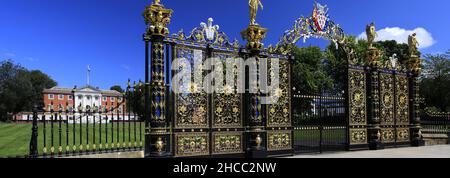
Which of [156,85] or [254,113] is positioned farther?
[254,113]

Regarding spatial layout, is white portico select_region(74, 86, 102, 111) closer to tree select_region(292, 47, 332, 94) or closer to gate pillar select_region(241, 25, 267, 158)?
gate pillar select_region(241, 25, 267, 158)

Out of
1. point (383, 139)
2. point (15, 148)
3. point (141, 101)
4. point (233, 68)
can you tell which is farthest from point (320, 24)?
point (15, 148)

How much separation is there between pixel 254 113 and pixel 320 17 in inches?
140

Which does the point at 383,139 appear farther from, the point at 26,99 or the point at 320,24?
the point at 26,99

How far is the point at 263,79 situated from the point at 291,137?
5.59 ft

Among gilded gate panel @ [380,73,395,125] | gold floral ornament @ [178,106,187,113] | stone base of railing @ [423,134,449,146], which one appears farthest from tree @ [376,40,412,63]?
gold floral ornament @ [178,106,187,113]

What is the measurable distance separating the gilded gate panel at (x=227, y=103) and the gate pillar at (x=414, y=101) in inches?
278

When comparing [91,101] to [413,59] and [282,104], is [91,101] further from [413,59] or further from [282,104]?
[413,59]

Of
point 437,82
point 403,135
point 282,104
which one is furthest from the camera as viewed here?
point 437,82

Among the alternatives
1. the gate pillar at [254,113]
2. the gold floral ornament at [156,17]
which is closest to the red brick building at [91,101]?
the gold floral ornament at [156,17]

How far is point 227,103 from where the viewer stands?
8.62m

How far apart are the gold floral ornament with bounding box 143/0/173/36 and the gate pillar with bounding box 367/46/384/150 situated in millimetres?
6884

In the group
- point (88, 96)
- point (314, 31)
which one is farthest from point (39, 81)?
point (314, 31)

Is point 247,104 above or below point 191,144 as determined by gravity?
above
